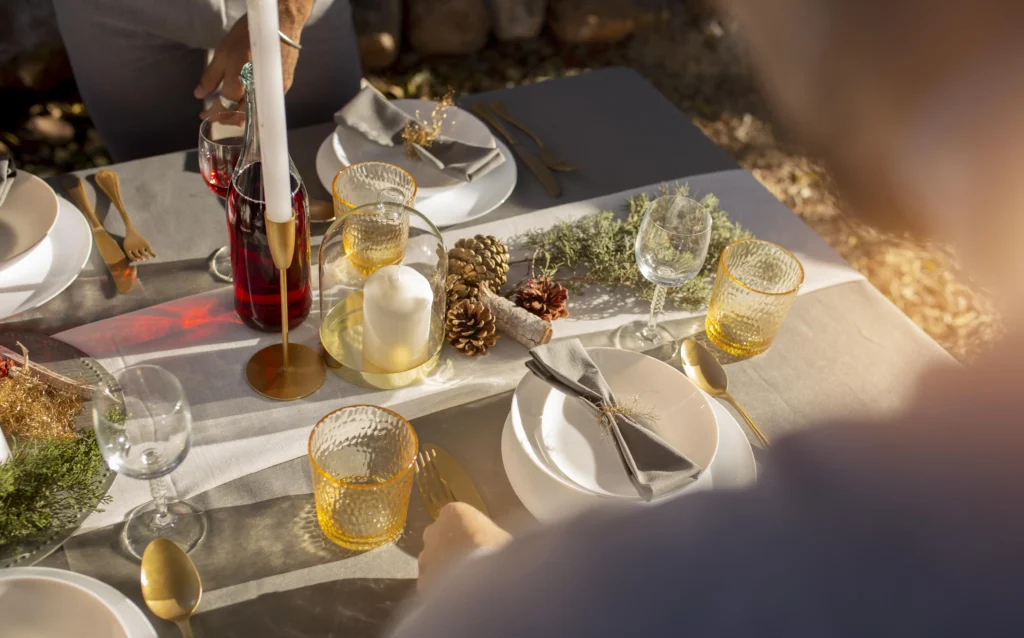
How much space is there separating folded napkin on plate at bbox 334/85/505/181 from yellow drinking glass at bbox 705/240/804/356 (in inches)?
16.3

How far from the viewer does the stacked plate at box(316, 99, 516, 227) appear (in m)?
1.25

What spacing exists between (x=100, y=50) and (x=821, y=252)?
4.83ft

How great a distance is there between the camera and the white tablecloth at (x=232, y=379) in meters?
0.90

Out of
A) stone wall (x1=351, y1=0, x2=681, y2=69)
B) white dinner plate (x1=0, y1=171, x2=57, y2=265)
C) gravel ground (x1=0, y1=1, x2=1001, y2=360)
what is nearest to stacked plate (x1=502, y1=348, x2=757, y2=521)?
gravel ground (x1=0, y1=1, x2=1001, y2=360)

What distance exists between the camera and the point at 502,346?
1.08 meters

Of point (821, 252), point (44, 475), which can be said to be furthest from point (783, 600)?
point (821, 252)

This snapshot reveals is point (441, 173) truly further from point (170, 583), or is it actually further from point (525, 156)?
point (170, 583)

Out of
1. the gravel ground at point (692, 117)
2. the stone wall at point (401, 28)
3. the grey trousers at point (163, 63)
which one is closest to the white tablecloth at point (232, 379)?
the gravel ground at point (692, 117)

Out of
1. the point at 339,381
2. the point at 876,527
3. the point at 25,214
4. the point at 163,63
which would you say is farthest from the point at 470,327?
the point at 163,63

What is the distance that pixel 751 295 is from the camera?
1046 mm

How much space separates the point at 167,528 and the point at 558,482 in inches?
15.9

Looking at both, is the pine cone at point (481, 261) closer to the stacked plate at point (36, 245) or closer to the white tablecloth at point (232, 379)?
the white tablecloth at point (232, 379)

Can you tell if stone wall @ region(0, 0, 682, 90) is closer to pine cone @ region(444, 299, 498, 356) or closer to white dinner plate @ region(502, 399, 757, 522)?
pine cone @ region(444, 299, 498, 356)

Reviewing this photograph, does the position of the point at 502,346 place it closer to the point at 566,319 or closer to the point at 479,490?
the point at 566,319
